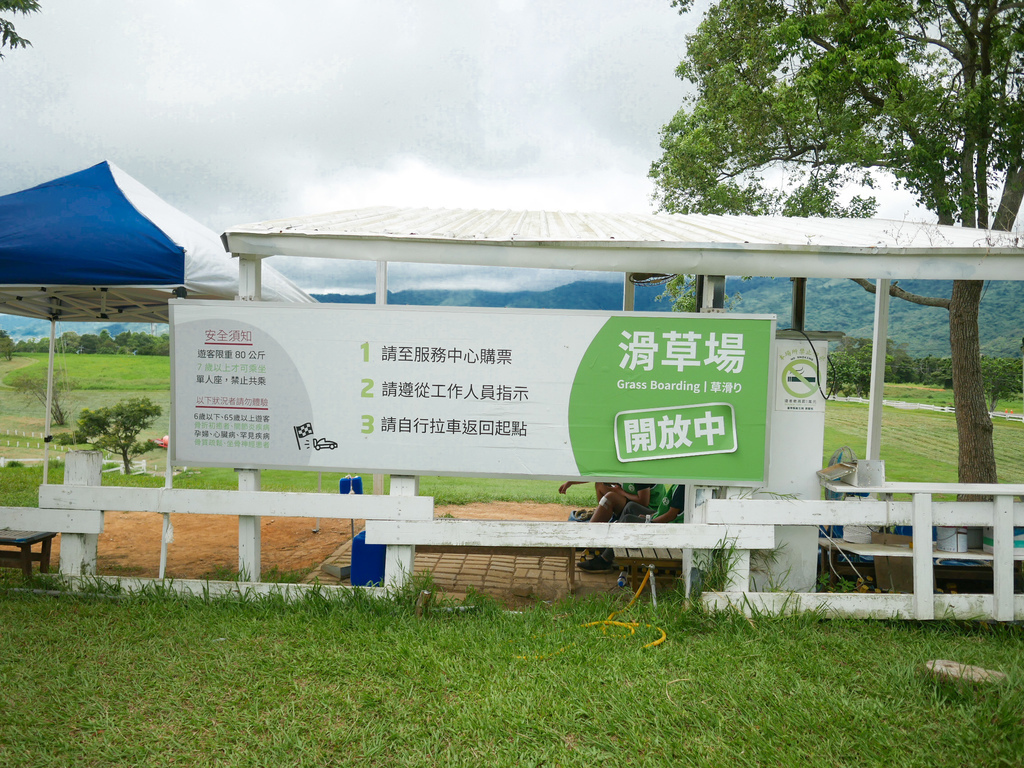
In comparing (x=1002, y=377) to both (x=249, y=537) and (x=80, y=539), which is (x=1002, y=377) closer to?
(x=249, y=537)

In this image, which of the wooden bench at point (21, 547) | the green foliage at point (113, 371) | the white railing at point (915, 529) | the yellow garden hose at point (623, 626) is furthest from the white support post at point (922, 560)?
the green foliage at point (113, 371)

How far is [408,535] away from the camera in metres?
4.33

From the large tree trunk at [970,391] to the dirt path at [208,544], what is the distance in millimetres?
5104

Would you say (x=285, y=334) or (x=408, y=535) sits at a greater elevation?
(x=285, y=334)

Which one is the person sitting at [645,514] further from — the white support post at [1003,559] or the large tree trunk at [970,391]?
the large tree trunk at [970,391]

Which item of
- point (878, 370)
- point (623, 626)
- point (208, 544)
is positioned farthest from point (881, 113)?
point (208, 544)

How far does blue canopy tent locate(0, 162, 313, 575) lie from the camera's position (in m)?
4.74

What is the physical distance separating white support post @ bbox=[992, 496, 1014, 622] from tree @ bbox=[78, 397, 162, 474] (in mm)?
21415

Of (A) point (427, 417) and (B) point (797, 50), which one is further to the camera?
(B) point (797, 50)

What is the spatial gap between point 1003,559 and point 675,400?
2.41 m

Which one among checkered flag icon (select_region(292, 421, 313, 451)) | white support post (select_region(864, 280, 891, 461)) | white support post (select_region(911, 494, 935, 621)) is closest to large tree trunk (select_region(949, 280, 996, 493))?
white support post (select_region(864, 280, 891, 461))

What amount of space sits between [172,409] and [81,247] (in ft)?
4.79

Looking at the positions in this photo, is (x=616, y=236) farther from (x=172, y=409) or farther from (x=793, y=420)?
(x=172, y=409)

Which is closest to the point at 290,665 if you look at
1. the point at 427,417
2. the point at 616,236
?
the point at 427,417
